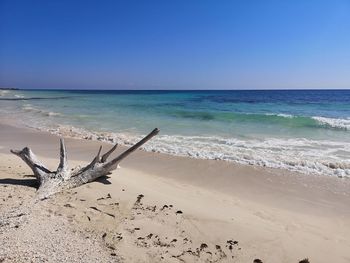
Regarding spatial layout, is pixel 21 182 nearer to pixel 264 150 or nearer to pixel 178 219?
pixel 178 219

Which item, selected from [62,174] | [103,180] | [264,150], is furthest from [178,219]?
[264,150]

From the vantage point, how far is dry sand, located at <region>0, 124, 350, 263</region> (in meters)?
3.58

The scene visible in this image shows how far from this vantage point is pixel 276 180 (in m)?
7.23

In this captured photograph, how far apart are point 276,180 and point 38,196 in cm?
486

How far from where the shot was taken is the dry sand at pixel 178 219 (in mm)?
3584

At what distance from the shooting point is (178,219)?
4551 mm

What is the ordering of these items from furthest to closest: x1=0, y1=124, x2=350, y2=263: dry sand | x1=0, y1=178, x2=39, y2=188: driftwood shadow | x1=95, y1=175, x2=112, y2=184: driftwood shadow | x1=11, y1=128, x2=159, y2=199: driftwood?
x1=95, y1=175, x2=112, y2=184: driftwood shadow, x1=0, y1=178, x2=39, y2=188: driftwood shadow, x1=11, y1=128, x2=159, y2=199: driftwood, x1=0, y1=124, x2=350, y2=263: dry sand

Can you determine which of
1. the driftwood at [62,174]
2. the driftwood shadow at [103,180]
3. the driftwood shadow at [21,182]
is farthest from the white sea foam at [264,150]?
the driftwood shadow at [21,182]

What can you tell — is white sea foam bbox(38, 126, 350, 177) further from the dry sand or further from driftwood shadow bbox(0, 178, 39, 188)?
driftwood shadow bbox(0, 178, 39, 188)

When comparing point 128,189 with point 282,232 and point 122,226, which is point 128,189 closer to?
point 122,226

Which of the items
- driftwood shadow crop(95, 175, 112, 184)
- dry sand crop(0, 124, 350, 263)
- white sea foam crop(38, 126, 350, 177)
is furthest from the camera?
white sea foam crop(38, 126, 350, 177)

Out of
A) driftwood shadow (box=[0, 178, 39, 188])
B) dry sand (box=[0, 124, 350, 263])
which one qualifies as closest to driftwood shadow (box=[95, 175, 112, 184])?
dry sand (box=[0, 124, 350, 263])

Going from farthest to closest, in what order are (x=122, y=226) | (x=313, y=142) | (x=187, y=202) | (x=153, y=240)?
(x=313, y=142) → (x=187, y=202) → (x=122, y=226) → (x=153, y=240)

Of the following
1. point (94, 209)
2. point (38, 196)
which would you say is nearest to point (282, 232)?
point (94, 209)
